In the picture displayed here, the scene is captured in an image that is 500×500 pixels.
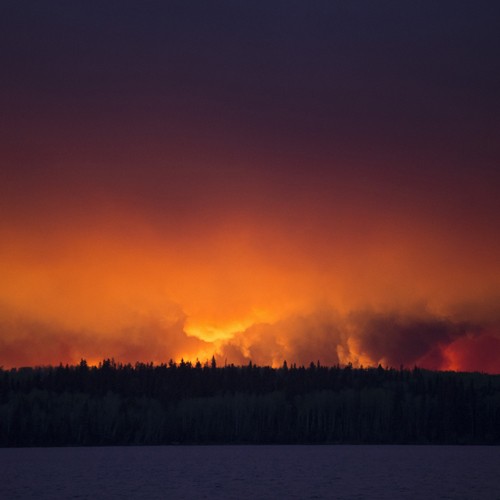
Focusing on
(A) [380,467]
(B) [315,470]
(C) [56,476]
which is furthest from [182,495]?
(A) [380,467]

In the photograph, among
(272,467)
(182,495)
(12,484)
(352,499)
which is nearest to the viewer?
(352,499)

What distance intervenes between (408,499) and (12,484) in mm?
54559

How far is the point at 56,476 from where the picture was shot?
12025cm

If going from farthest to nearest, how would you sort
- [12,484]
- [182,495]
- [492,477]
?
[492,477] → [12,484] → [182,495]

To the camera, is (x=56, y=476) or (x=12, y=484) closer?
(x=12, y=484)

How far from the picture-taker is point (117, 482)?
108 metres

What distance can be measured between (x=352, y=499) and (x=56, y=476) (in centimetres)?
5820

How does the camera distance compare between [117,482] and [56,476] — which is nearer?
[117,482]

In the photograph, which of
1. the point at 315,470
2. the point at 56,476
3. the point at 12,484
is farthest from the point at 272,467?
the point at 12,484

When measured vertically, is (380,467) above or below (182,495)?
above

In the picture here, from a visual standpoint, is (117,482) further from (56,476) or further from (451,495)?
(451,495)

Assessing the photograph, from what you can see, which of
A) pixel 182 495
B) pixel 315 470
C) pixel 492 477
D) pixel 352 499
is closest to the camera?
pixel 352 499

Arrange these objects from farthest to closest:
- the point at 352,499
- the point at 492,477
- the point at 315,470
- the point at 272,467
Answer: the point at 272,467, the point at 315,470, the point at 492,477, the point at 352,499

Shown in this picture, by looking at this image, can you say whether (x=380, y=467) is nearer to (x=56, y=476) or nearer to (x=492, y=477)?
(x=492, y=477)
